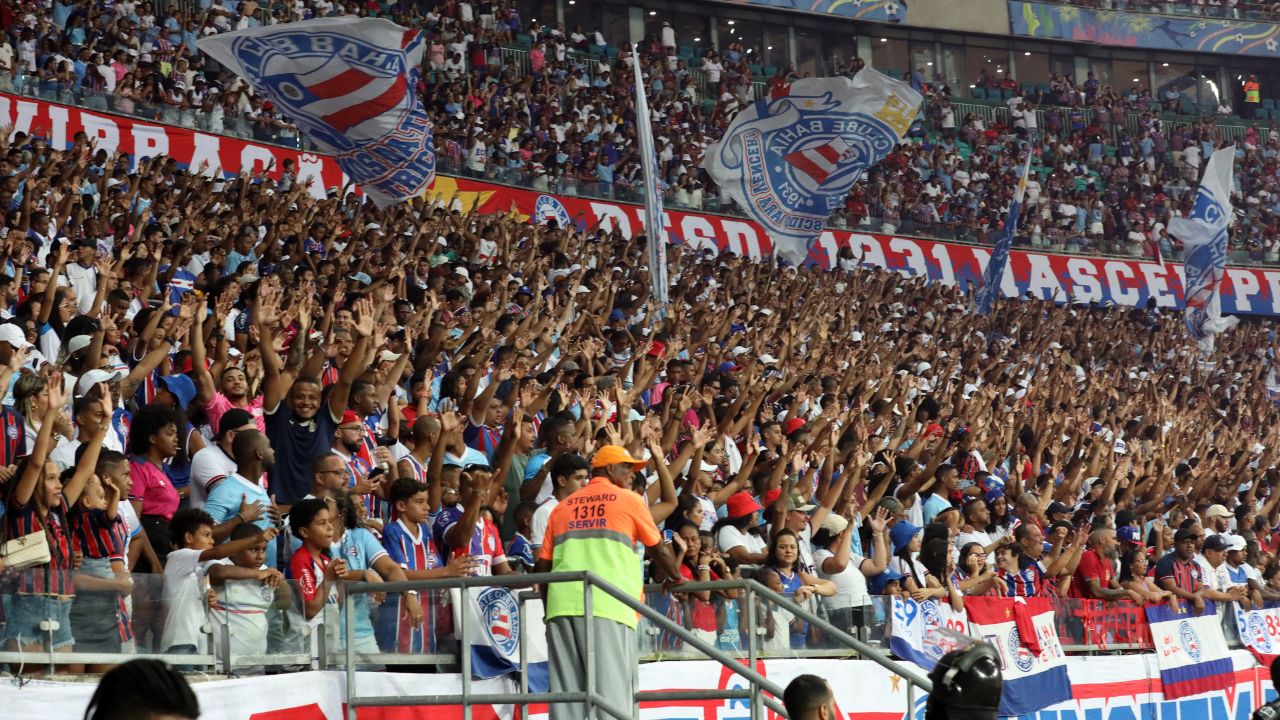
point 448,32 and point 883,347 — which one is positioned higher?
point 448,32

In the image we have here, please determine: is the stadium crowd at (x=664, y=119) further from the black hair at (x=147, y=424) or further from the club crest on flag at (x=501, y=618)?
the club crest on flag at (x=501, y=618)

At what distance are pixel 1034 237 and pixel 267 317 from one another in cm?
2320

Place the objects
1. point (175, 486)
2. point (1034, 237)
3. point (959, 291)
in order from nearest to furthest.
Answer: point (175, 486) → point (959, 291) → point (1034, 237)

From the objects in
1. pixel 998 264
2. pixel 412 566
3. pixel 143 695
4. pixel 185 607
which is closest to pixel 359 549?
pixel 412 566

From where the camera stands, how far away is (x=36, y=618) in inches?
250

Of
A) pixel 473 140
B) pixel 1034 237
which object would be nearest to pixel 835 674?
pixel 473 140

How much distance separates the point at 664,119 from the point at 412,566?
21.6 meters

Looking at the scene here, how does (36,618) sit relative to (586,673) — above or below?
above

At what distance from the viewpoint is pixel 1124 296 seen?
30578 millimetres

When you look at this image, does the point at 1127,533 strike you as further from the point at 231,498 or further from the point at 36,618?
the point at 36,618

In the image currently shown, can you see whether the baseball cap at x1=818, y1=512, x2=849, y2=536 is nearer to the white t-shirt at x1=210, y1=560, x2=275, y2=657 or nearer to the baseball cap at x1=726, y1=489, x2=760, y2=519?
the baseball cap at x1=726, y1=489, x2=760, y2=519

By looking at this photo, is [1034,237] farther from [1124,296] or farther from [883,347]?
[883,347]

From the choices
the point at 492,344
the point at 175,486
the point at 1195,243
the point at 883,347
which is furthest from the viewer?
A: the point at 1195,243

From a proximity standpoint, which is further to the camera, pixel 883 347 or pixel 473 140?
pixel 473 140
